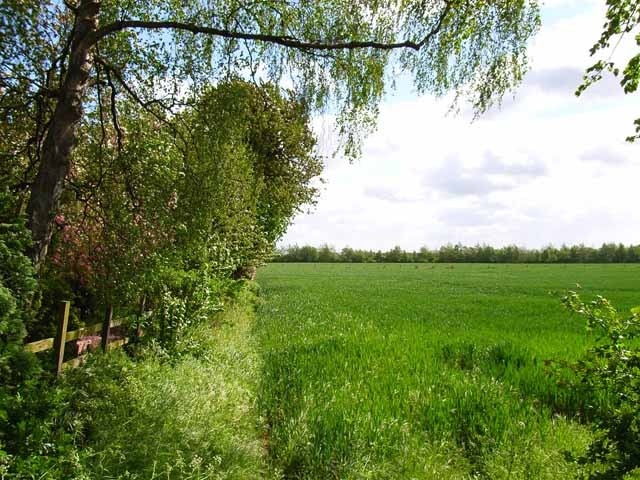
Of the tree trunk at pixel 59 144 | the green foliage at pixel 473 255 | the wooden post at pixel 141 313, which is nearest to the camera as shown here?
the tree trunk at pixel 59 144

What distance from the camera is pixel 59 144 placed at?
202 inches

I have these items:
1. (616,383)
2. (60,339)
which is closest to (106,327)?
(60,339)

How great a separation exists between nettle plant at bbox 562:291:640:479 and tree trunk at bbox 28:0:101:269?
5263 mm

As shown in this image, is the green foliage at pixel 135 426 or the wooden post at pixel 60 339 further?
the wooden post at pixel 60 339

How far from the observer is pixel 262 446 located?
→ 547 cm

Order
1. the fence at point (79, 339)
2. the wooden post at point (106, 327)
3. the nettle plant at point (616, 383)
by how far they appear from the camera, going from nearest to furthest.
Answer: the nettle plant at point (616, 383) < the fence at point (79, 339) < the wooden post at point (106, 327)

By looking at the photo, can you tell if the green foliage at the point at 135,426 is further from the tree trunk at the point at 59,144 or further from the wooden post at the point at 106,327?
the tree trunk at the point at 59,144

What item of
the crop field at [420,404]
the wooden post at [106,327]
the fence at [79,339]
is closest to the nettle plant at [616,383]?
the crop field at [420,404]

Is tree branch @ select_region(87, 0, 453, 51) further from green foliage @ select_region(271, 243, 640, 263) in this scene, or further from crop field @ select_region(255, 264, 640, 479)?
green foliage @ select_region(271, 243, 640, 263)

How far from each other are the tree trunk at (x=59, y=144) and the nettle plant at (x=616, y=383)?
5263 mm

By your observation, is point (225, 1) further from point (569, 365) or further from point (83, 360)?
point (569, 365)

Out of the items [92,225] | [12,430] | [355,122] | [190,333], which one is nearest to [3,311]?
[12,430]

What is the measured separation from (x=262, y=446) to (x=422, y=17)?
18.5 ft

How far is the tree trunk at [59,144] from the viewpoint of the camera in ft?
16.4
